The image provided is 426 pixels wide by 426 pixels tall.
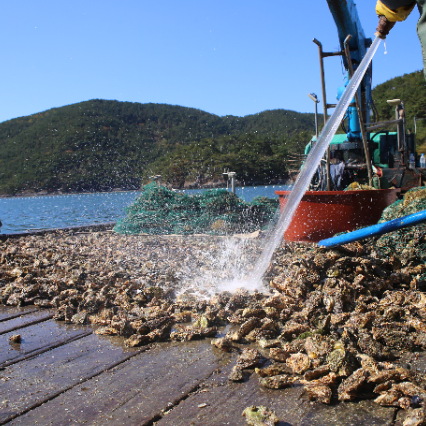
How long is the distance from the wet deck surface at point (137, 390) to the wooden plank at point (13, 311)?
0.68 metres

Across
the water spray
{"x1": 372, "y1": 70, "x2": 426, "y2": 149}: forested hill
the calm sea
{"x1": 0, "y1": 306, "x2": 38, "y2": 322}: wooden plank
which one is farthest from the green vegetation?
{"x1": 0, "y1": 306, "x2": 38, "y2": 322}: wooden plank

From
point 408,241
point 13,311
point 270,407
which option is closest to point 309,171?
point 408,241

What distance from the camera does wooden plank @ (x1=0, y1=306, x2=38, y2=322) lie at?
3.42m

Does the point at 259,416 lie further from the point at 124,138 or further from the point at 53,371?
the point at 124,138

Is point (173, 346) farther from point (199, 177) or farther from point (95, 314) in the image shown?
point (199, 177)

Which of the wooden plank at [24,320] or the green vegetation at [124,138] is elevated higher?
the green vegetation at [124,138]

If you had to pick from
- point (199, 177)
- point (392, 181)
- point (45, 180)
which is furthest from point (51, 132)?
point (392, 181)

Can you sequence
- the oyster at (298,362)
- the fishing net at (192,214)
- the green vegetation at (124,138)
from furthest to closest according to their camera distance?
1. the green vegetation at (124,138)
2. the fishing net at (192,214)
3. the oyster at (298,362)

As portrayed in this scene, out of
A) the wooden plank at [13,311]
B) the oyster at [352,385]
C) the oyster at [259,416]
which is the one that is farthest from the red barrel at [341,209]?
the oyster at [259,416]

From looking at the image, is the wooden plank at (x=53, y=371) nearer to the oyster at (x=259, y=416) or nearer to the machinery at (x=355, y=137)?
the oyster at (x=259, y=416)

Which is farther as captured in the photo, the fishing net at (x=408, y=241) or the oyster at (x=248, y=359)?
the fishing net at (x=408, y=241)

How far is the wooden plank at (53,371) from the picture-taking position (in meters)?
1.96

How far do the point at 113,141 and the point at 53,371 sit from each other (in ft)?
239

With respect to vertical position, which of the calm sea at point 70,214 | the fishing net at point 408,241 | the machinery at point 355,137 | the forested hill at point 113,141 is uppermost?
the forested hill at point 113,141
